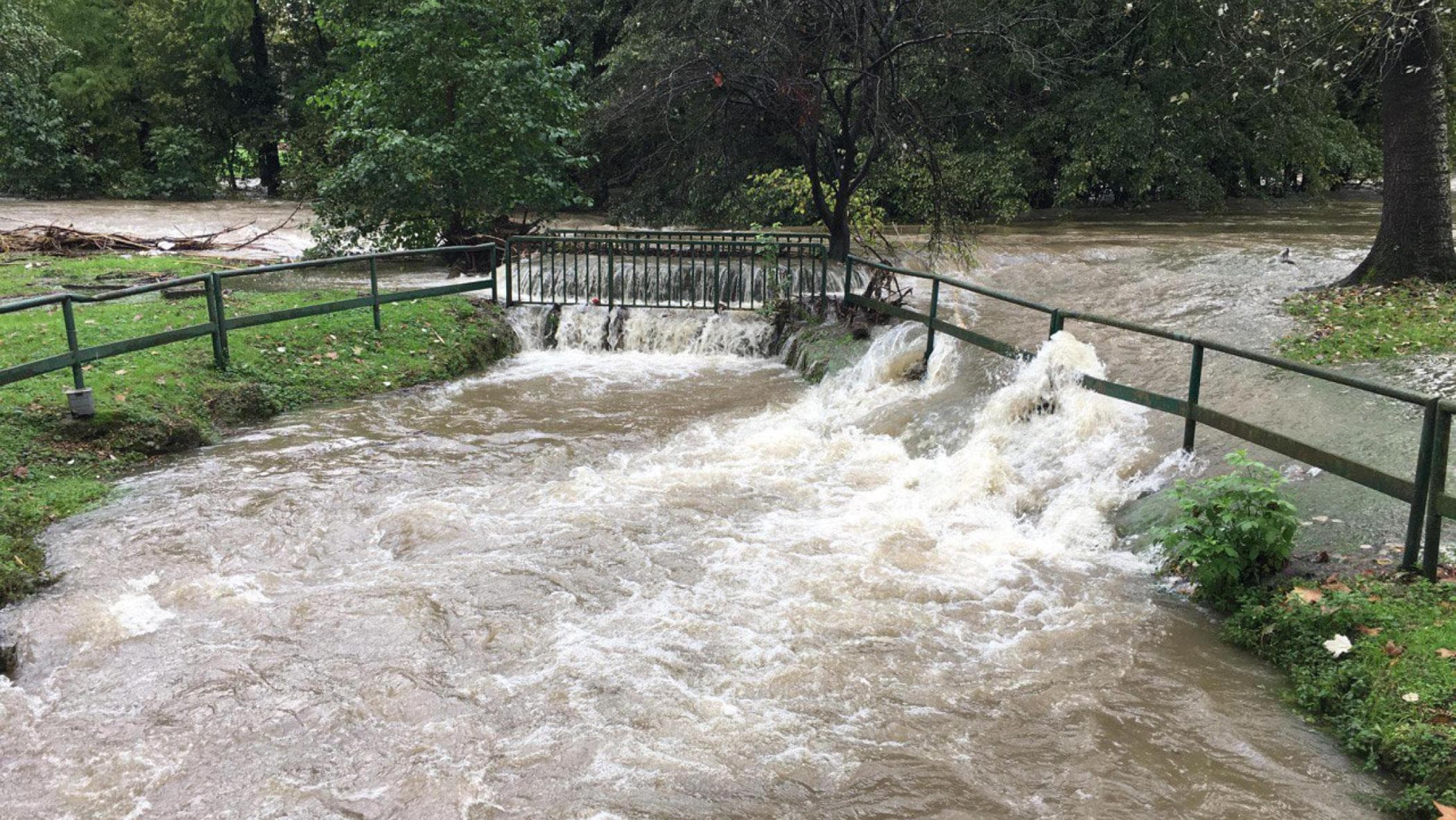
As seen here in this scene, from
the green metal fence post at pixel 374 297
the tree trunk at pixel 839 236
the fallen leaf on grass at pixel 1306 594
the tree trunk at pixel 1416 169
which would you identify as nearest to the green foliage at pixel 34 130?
the green metal fence post at pixel 374 297

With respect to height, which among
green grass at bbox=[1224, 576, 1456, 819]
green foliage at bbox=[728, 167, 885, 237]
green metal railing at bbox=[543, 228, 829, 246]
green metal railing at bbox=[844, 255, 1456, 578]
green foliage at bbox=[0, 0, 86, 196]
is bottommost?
green grass at bbox=[1224, 576, 1456, 819]

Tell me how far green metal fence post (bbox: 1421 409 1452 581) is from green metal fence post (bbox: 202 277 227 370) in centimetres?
1143

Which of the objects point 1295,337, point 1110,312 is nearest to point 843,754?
point 1295,337

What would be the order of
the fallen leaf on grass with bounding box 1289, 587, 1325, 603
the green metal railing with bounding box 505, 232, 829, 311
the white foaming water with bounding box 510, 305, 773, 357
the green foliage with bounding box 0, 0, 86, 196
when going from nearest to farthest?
1. the fallen leaf on grass with bounding box 1289, 587, 1325, 603
2. the white foaming water with bounding box 510, 305, 773, 357
3. the green metal railing with bounding box 505, 232, 829, 311
4. the green foliage with bounding box 0, 0, 86, 196

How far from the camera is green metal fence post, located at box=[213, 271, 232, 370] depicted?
456 inches

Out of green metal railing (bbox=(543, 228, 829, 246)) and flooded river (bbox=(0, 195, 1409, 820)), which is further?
green metal railing (bbox=(543, 228, 829, 246))

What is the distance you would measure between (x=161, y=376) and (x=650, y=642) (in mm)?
7473

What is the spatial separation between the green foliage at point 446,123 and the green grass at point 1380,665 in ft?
52.9

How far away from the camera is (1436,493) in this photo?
5926 millimetres

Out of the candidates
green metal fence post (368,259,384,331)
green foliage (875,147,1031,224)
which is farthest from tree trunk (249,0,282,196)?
green metal fence post (368,259,384,331)

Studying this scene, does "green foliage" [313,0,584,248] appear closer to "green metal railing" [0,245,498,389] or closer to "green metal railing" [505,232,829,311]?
"green metal railing" [505,232,829,311]

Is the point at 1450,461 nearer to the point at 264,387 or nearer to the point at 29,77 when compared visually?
the point at 264,387

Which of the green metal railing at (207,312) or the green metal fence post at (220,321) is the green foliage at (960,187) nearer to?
the green metal railing at (207,312)

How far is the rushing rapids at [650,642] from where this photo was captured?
5.05m
